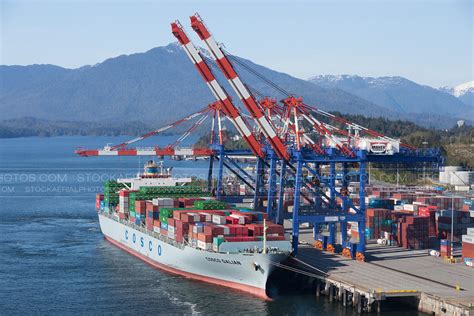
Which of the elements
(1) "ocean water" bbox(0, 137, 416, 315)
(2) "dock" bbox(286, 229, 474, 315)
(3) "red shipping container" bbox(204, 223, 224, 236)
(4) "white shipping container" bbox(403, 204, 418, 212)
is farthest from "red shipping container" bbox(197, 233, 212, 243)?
(4) "white shipping container" bbox(403, 204, 418, 212)

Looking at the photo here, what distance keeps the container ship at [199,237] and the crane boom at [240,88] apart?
16.3 ft

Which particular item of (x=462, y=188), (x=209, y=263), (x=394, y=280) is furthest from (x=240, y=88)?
(x=462, y=188)

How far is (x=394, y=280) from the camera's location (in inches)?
1695

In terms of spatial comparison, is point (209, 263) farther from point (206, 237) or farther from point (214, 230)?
point (214, 230)

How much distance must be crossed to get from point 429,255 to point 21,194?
6201cm

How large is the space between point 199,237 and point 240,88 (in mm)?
11128

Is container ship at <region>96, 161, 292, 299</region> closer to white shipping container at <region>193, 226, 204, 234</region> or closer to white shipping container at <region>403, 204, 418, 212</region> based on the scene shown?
white shipping container at <region>193, 226, 204, 234</region>

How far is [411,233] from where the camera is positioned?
5431cm

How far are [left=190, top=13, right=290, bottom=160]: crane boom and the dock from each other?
24.2 ft

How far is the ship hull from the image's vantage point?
44.1m

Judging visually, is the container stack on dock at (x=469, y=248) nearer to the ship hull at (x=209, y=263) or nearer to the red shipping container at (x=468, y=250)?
the red shipping container at (x=468, y=250)

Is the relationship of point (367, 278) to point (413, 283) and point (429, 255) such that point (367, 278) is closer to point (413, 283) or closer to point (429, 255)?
point (413, 283)

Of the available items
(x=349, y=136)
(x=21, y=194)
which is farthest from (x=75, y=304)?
(x=21, y=194)

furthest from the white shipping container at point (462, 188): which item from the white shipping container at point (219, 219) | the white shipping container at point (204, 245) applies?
the white shipping container at point (204, 245)
